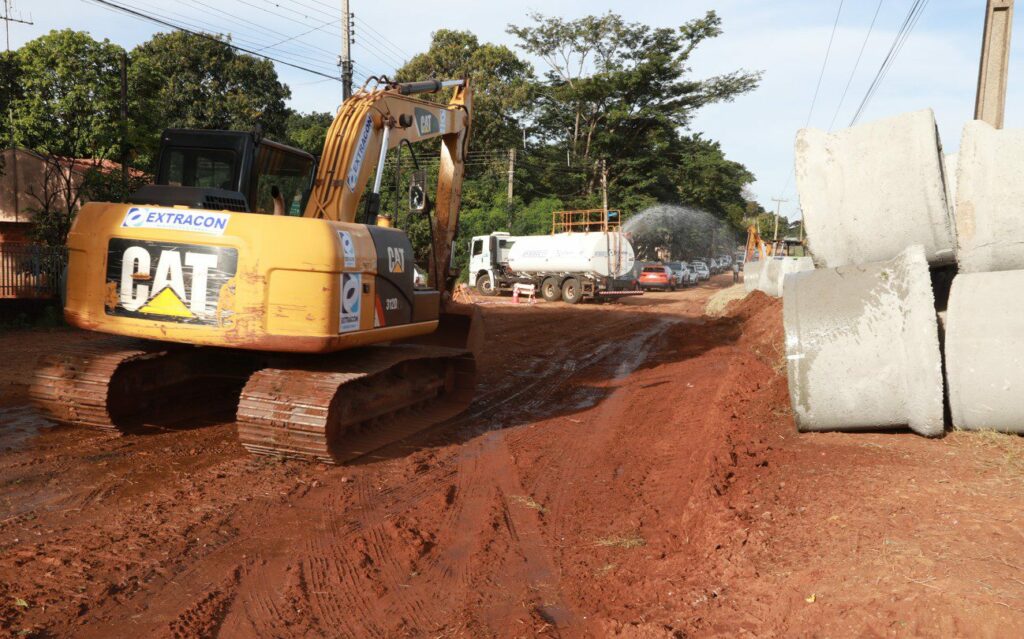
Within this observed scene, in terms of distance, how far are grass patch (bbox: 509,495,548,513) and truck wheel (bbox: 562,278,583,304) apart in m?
23.1

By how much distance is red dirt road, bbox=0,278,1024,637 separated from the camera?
147 inches

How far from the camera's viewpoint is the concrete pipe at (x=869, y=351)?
596 cm

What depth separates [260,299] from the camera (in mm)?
6008

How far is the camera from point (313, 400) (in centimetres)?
600

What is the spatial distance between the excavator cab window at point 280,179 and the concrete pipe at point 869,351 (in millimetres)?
4621

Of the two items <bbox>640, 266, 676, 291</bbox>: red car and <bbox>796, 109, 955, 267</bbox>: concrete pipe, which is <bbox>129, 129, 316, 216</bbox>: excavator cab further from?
<bbox>640, 266, 676, 291</bbox>: red car

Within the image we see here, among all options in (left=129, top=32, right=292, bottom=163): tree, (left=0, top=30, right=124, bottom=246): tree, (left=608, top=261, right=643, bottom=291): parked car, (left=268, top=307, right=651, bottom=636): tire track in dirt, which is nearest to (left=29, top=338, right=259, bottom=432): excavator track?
(left=268, top=307, right=651, bottom=636): tire track in dirt

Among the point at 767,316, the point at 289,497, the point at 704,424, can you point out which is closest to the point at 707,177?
the point at 767,316

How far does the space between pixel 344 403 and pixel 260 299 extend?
3.72ft

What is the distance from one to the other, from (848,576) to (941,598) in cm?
43

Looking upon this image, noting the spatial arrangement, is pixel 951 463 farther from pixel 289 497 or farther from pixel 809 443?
pixel 289 497

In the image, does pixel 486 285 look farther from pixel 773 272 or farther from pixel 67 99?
pixel 67 99

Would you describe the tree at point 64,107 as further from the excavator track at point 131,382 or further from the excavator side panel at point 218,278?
the excavator side panel at point 218,278

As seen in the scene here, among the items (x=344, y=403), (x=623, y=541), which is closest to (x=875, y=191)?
(x=623, y=541)
